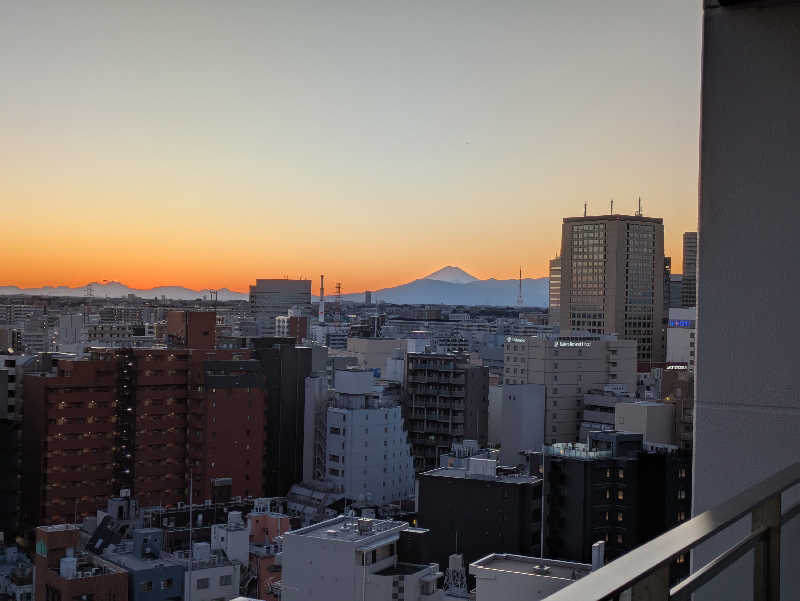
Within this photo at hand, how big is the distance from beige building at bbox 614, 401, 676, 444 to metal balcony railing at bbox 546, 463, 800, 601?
42.5ft

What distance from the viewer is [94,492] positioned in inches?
539

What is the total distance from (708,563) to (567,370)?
736 inches

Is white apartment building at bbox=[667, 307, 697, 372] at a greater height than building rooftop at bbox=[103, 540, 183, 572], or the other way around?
white apartment building at bbox=[667, 307, 697, 372]

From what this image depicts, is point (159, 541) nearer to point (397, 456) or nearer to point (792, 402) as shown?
point (397, 456)

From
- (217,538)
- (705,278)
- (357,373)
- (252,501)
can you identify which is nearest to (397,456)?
(357,373)

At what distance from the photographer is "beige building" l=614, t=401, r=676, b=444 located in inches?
528

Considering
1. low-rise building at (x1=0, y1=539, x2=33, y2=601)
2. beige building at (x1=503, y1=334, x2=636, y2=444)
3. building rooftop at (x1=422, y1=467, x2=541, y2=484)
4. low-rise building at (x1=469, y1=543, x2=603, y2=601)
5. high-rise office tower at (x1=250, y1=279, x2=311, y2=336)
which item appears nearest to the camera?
low-rise building at (x1=469, y1=543, x2=603, y2=601)

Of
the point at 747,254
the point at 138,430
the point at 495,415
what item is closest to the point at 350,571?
the point at 747,254

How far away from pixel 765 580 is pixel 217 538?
953cm

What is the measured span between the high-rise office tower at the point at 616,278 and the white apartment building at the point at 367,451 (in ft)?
77.8

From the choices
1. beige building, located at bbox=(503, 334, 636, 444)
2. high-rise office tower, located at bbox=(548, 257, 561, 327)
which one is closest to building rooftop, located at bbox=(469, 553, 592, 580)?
beige building, located at bbox=(503, 334, 636, 444)

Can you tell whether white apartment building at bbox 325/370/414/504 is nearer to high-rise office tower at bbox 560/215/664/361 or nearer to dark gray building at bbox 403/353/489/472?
dark gray building at bbox 403/353/489/472

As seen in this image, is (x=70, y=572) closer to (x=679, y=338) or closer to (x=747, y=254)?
(x=747, y=254)

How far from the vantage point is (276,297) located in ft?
195
